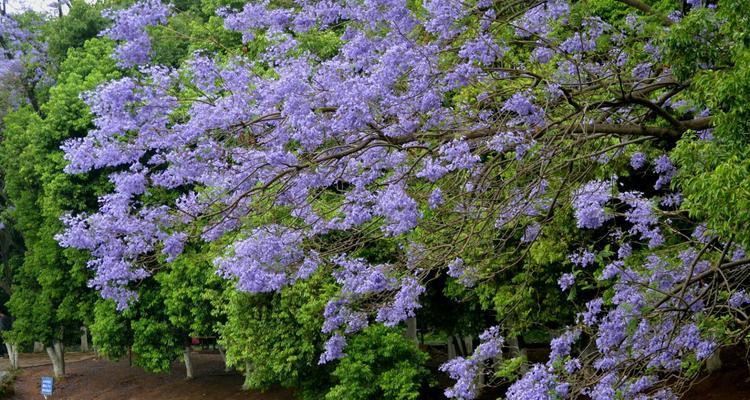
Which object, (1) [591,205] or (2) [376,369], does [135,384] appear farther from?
(1) [591,205]

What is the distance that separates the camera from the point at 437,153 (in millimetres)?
7859

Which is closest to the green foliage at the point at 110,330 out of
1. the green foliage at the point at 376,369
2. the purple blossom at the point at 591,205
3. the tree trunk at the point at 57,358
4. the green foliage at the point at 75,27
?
the tree trunk at the point at 57,358

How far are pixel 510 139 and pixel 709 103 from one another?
1.58 m

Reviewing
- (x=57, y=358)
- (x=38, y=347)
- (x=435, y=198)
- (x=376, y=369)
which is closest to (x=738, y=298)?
(x=435, y=198)

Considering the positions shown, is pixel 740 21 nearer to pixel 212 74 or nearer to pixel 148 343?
pixel 212 74

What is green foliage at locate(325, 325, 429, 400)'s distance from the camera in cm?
1639

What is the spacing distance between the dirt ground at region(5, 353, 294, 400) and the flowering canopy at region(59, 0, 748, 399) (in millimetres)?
14914

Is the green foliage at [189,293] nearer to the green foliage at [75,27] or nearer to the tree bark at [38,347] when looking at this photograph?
the green foliage at [75,27]

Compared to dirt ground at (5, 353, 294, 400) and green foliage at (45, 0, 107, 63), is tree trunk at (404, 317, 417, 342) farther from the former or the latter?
Answer: green foliage at (45, 0, 107, 63)

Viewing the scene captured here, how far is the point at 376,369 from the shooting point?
55.4ft

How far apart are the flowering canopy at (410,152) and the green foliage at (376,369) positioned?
703cm

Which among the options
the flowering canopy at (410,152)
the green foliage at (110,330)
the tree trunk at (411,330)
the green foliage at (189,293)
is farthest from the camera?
the green foliage at (110,330)

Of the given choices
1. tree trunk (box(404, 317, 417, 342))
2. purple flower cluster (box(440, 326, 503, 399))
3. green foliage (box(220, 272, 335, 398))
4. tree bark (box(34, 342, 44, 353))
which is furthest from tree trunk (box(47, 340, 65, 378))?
purple flower cluster (box(440, 326, 503, 399))

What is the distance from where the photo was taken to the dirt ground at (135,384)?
25.9 meters
